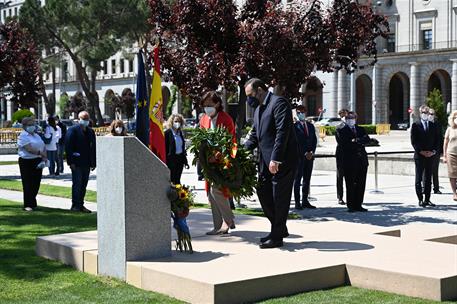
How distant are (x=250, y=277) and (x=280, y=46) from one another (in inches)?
273

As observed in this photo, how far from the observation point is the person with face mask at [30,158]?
14.5 m

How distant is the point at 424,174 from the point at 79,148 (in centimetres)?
687

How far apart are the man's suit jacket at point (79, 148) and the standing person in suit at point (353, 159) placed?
473 cm

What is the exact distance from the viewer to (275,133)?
9164 mm

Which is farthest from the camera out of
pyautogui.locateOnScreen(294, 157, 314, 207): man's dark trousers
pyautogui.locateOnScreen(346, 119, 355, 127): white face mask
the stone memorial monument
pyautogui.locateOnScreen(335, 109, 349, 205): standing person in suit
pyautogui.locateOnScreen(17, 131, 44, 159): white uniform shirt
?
pyautogui.locateOnScreen(294, 157, 314, 207): man's dark trousers

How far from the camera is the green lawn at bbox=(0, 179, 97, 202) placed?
18.0 meters

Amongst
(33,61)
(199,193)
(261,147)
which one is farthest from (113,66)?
(261,147)

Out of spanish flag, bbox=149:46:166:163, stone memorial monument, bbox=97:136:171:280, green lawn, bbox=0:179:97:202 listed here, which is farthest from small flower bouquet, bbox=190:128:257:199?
green lawn, bbox=0:179:97:202

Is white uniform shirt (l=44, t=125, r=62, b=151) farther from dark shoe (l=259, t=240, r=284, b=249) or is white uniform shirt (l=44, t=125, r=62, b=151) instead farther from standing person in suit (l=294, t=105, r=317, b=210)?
dark shoe (l=259, t=240, r=284, b=249)

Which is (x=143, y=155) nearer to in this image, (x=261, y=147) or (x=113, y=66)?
(x=261, y=147)

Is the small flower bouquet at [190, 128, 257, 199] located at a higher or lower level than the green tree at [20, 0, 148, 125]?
lower

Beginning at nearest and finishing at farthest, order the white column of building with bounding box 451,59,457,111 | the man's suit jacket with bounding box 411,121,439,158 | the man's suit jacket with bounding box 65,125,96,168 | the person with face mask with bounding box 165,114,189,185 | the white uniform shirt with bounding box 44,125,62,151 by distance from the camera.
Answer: the man's suit jacket with bounding box 65,125,96,168 < the man's suit jacket with bounding box 411,121,439,158 < the person with face mask with bounding box 165,114,189,185 < the white uniform shirt with bounding box 44,125,62,151 < the white column of building with bounding box 451,59,457,111

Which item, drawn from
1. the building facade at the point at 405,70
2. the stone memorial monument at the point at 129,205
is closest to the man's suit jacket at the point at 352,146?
the stone memorial monument at the point at 129,205

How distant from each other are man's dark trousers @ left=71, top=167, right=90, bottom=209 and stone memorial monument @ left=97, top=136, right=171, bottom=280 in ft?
21.2
